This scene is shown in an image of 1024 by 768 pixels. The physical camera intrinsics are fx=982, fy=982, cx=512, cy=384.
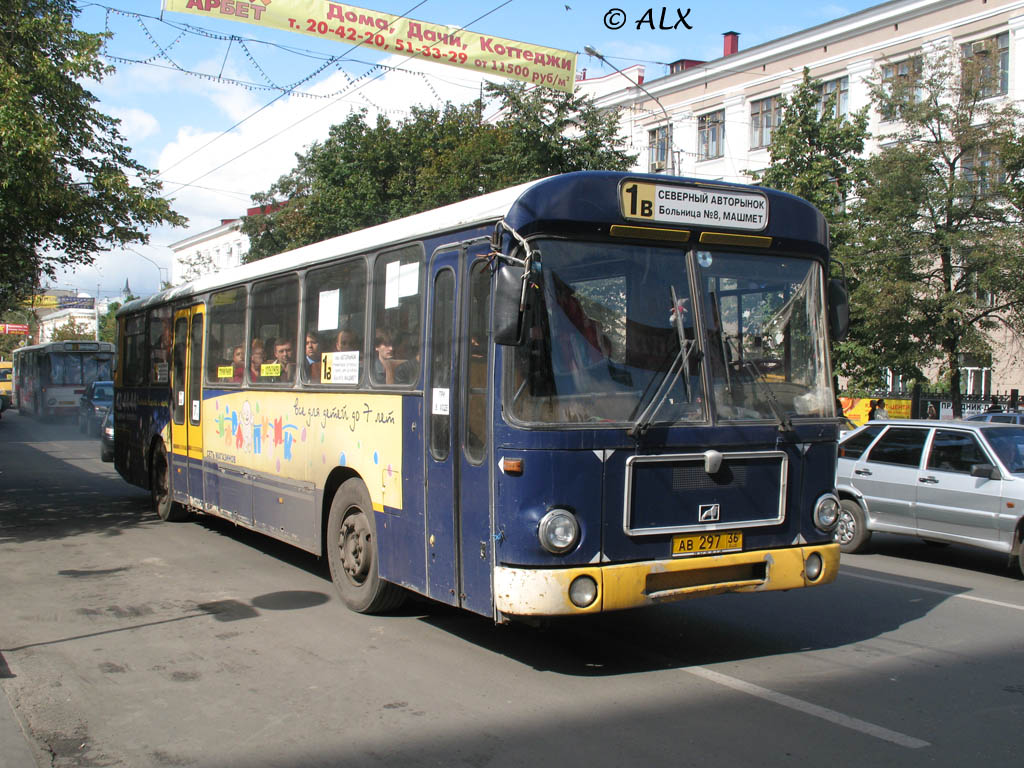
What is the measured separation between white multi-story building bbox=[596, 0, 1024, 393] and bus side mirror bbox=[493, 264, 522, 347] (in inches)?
1028

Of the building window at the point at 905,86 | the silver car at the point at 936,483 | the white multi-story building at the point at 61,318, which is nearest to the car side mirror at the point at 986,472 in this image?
the silver car at the point at 936,483

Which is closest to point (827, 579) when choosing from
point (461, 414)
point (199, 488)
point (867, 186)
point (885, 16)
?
point (461, 414)

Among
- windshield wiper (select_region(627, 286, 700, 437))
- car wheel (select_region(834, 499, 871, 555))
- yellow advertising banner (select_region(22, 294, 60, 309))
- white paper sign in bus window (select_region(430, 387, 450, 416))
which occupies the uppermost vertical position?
yellow advertising banner (select_region(22, 294, 60, 309))

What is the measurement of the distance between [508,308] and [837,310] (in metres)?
2.82

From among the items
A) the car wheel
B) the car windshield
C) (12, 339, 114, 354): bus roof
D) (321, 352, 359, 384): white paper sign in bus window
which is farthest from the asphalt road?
(12, 339, 114, 354): bus roof

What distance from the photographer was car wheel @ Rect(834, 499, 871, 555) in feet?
38.8

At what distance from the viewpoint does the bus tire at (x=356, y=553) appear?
7688 millimetres

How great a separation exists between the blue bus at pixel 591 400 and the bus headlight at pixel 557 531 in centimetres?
1

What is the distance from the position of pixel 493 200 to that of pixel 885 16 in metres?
37.7

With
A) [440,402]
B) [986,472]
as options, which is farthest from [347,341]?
[986,472]

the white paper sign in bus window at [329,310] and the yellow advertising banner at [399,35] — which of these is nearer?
the white paper sign in bus window at [329,310]

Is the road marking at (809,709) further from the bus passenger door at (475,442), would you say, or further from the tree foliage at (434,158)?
the tree foliage at (434,158)

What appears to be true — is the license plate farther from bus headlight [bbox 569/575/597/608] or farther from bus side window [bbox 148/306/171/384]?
bus side window [bbox 148/306/171/384]

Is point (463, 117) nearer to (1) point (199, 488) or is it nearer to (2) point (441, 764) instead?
(1) point (199, 488)
